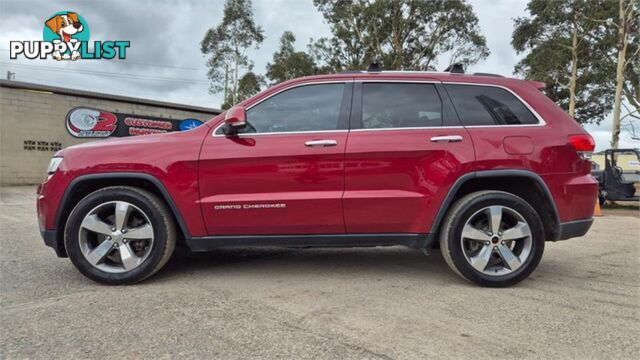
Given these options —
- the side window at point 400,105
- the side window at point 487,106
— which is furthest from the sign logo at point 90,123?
the side window at point 487,106

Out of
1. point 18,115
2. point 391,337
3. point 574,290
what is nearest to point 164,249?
point 391,337

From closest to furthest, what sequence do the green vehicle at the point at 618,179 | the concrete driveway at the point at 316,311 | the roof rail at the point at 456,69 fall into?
the concrete driveway at the point at 316,311
the roof rail at the point at 456,69
the green vehicle at the point at 618,179

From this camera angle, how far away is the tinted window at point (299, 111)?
3.71 m

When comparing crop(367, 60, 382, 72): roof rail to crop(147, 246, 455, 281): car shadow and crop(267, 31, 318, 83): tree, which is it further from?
crop(267, 31, 318, 83): tree

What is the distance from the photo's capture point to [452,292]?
3.44 metres

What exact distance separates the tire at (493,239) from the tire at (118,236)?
2.37m

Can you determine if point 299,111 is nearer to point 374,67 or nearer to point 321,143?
point 321,143

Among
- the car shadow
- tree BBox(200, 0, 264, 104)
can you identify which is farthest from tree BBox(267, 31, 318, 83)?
the car shadow

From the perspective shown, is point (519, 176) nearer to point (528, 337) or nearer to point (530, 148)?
point (530, 148)

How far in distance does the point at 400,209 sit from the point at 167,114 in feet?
62.9

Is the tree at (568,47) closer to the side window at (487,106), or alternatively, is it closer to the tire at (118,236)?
the side window at (487,106)

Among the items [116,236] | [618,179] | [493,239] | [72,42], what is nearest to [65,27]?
[72,42]

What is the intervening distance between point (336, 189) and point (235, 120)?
0.99m

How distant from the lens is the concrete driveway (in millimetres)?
2430
